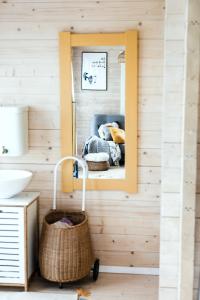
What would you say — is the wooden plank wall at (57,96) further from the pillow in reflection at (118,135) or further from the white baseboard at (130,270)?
the pillow in reflection at (118,135)

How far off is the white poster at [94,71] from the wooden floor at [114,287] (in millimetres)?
1615

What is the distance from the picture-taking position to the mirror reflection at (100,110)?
148 inches

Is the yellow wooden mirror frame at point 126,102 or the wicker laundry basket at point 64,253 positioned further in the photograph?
the yellow wooden mirror frame at point 126,102

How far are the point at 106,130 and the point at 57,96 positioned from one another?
50 cm

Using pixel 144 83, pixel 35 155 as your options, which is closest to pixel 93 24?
pixel 144 83

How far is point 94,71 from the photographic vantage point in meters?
3.79

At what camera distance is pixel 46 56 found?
3.78m

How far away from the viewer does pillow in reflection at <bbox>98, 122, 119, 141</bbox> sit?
380 cm

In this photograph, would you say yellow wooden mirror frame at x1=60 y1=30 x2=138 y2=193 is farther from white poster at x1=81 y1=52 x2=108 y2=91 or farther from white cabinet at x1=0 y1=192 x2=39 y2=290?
white cabinet at x1=0 y1=192 x2=39 y2=290

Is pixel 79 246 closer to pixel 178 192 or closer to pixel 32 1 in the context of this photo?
pixel 178 192

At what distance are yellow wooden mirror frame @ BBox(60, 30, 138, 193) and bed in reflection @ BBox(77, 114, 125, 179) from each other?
51 mm

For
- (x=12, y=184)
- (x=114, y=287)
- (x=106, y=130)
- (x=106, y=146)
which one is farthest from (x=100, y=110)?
(x=114, y=287)

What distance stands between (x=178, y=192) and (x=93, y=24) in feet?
5.72

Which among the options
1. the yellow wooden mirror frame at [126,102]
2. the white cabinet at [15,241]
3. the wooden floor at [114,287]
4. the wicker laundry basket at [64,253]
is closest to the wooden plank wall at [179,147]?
the wooden floor at [114,287]
